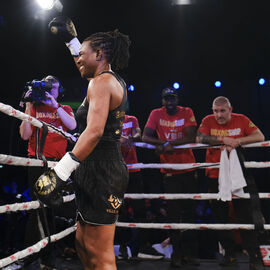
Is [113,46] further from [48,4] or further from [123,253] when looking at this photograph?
[48,4]

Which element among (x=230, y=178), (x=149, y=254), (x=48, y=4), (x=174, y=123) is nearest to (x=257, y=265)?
(x=230, y=178)

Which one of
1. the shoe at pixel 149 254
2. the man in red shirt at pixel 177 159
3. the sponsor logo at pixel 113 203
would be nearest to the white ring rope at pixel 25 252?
the sponsor logo at pixel 113 203

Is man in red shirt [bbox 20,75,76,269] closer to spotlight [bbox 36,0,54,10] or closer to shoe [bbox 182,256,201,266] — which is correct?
shoe [bbox 182,256,201,266]

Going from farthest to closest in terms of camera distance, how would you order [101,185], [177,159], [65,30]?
1. [177,159]
2. [65,30]
3. [101,185]

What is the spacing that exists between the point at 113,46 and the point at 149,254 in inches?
80.3

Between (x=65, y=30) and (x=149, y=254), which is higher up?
(x=65, y=30)

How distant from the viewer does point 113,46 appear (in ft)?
4.81

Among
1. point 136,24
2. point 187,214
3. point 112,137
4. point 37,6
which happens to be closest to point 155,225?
point 187,214

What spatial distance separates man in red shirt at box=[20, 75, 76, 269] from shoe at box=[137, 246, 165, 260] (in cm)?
89

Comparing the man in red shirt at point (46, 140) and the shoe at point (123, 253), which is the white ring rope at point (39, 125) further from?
the shoe at point (123, 253)

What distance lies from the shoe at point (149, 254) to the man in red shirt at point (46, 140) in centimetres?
89

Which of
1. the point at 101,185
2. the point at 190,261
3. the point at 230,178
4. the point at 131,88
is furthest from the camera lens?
the point at 131,88

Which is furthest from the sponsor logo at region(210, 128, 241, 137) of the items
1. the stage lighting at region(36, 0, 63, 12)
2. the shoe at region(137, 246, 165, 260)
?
the stage lighting at region(36, 0, 63, 12)

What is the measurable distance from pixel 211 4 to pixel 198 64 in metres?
1.98
